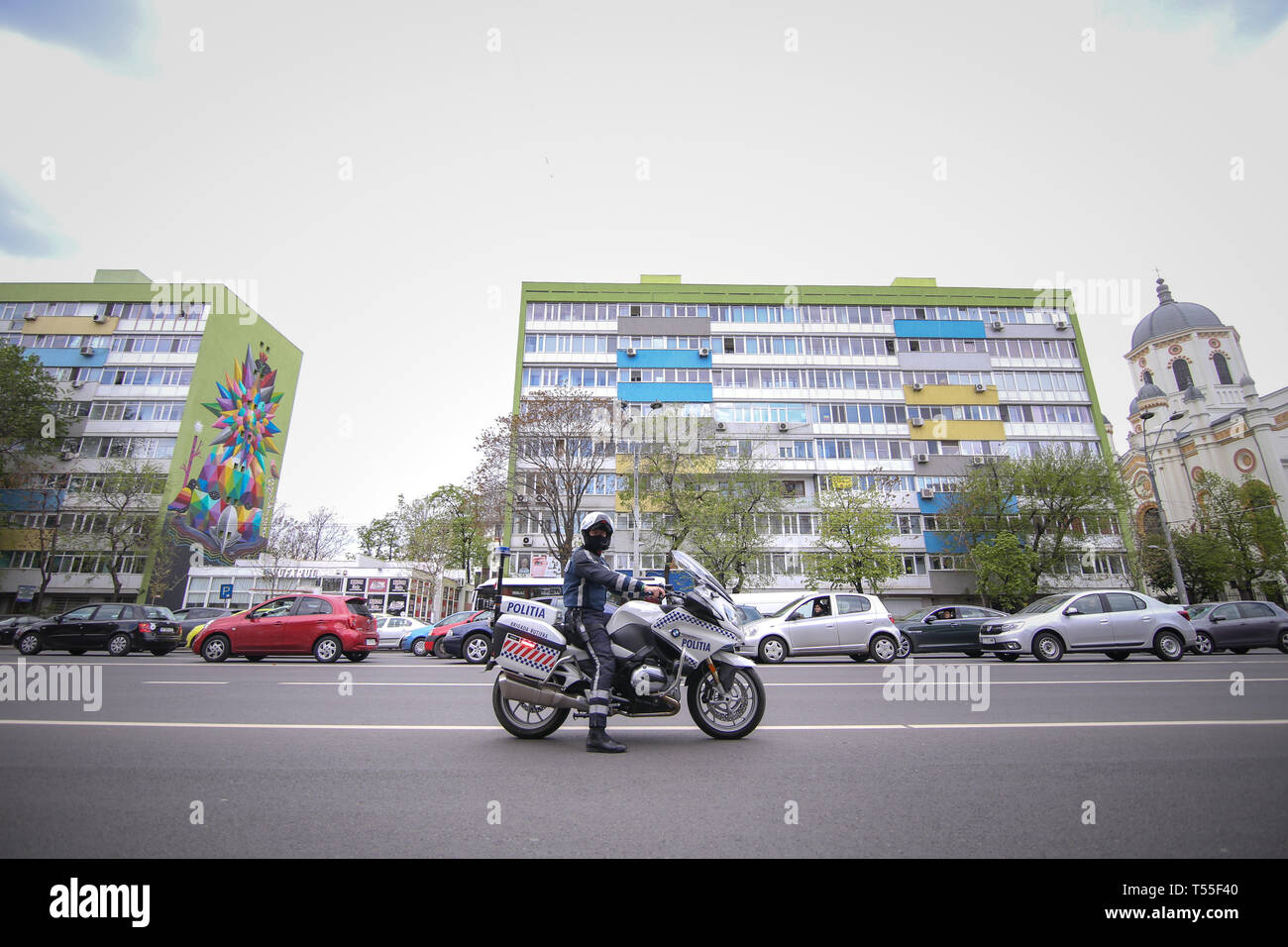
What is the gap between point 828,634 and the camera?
14758mm

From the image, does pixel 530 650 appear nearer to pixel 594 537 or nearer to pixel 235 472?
pixel 594 537

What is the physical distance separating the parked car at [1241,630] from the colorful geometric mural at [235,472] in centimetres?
5715

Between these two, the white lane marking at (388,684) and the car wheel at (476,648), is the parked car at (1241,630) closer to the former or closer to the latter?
the white lane marking at (388,684)

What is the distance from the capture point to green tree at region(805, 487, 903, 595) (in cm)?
3456

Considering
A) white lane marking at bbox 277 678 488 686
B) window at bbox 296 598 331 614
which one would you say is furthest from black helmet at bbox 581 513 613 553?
window at bbox 296 598 331 614

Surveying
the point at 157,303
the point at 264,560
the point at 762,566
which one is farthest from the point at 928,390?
the point at 157,303

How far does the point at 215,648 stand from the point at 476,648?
247 inches

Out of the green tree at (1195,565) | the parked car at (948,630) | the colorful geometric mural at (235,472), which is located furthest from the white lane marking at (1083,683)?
the colorful geometric mural at (235,472)

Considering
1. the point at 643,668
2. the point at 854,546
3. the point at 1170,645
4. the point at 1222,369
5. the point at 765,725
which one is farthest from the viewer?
the point at 1222,369

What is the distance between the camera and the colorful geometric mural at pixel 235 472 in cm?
4553

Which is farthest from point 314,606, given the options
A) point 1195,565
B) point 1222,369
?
point 1222,369

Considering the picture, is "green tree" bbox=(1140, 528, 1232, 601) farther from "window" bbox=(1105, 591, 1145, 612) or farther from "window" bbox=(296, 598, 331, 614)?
"window" bbox=(296, 598, 331, 614)

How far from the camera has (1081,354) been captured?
1866 inches
